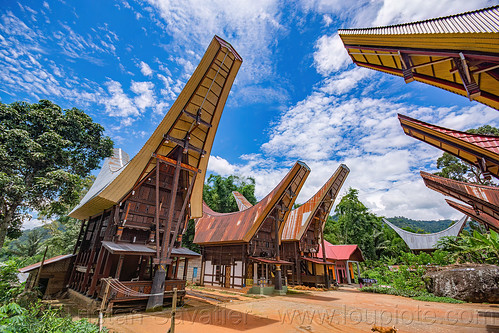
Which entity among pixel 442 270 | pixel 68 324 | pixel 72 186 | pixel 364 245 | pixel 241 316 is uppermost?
pixel 72 186

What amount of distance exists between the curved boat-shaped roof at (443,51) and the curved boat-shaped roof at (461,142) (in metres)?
2.77

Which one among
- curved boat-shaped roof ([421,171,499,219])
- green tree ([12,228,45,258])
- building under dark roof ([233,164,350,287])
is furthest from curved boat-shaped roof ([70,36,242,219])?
green tree ([12,228,45,258])

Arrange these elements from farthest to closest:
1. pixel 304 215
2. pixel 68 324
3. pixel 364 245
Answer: pixel 364 245 < pixel 304 215 < pixel 68 324

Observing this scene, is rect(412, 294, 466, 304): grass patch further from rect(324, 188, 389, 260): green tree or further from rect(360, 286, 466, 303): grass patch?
rect(324, 188, 389, 260): green tree

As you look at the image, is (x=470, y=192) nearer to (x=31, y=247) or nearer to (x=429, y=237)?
(x=429, y=237)

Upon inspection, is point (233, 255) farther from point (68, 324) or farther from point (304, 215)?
point (68, 324)

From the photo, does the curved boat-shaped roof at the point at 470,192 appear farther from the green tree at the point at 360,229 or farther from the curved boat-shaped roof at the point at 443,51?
the green tree at the point at 360,229

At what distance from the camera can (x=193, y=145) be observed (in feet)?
38.0

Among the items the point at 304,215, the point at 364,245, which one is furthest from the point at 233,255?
the point at 364,245

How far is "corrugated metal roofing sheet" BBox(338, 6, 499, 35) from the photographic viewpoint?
11.1ft

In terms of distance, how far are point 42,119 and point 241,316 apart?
800 inches

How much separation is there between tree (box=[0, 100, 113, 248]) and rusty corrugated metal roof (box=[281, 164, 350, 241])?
17.6 meters

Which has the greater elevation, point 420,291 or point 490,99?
point 490,99

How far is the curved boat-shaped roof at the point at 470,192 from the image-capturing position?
9992 mm
